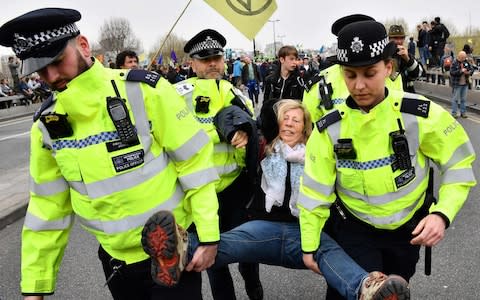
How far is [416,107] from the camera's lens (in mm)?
2129

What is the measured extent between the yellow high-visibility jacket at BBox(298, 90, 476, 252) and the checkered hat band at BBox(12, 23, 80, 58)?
3.92 ft

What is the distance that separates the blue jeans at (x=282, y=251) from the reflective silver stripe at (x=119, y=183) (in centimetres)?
36

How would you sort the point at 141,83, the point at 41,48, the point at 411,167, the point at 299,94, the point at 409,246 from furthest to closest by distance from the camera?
the point at 299,94 → the point at 409,246 → the point at 411,167 → the point at 141,83 → the point at 41,48

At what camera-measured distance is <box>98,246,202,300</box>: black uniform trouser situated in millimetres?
2098

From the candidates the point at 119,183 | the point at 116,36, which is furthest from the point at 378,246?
the point at 116,36

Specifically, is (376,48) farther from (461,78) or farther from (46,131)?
(461,78)

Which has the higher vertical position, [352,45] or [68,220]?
[352,45]

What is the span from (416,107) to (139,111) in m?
1.21

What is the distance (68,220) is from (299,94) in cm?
369

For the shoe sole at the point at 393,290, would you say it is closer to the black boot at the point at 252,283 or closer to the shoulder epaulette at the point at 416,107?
the shoulder epaulette at the point at 416,107

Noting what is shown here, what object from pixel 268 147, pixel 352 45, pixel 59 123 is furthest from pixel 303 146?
pixel 59 123

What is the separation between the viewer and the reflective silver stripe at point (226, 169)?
3.11 meters

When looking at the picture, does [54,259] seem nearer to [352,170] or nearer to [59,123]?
[59,123]

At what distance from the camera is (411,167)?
2176 millimetres
